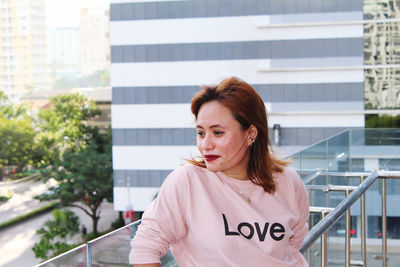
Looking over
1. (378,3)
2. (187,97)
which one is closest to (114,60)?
(187,97)

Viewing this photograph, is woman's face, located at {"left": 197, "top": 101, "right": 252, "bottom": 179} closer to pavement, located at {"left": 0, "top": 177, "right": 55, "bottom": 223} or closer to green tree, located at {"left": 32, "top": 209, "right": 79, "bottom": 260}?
green tree, located at {"left": 32, "top": 209, "right": 79, "bottom": 260}

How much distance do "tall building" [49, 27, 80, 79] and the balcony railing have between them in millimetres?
32532

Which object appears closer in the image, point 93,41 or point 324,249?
point 324,249

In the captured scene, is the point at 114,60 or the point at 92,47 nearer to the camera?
the point at 114,60

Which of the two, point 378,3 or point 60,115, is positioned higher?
point 378,3

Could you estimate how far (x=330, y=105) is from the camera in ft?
61.1

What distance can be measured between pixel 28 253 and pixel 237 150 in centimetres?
2522

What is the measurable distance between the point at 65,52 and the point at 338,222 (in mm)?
37142

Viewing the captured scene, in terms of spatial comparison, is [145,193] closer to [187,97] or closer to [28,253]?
[187,97]

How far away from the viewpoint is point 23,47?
33.4 meters

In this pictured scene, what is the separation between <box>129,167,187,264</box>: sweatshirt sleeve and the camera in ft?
2.91

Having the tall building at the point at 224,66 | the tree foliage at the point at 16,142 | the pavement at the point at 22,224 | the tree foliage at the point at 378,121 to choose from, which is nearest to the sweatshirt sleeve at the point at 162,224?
the tall building at the point at 224,66

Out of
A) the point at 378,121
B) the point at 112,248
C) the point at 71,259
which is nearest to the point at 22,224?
the point at 378,121

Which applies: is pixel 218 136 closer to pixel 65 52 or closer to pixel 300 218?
pixel 300 218
